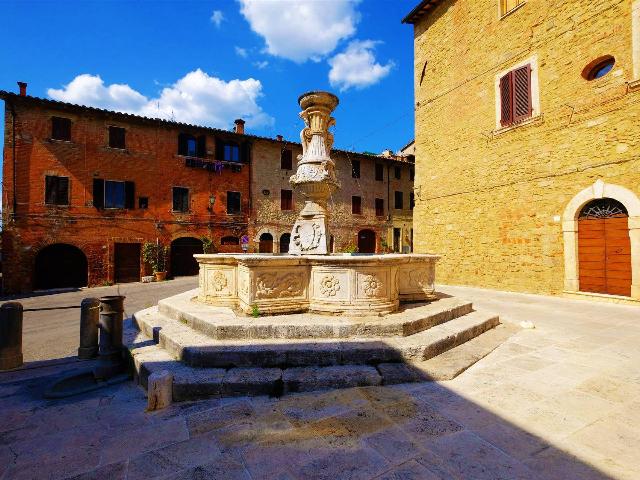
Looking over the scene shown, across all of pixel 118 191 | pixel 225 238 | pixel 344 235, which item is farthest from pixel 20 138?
pixel 344 235

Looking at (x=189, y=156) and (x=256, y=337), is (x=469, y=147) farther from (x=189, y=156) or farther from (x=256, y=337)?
(x=189, y=156)

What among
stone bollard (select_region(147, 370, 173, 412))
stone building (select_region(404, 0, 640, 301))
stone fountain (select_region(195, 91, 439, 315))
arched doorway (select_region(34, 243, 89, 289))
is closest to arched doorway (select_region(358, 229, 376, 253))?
stone building (select_region(404, 0, 640, 301))

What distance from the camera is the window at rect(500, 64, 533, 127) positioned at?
32.3ft

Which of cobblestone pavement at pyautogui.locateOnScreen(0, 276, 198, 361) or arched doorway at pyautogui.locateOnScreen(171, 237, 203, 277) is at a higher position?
arched doorway at pyautogui.locateOnScreen(171, 237, 203, 277)

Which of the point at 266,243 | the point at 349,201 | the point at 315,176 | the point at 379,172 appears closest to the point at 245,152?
the point at 266,243

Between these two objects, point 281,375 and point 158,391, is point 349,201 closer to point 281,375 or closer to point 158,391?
point 281,375

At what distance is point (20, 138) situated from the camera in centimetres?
1448

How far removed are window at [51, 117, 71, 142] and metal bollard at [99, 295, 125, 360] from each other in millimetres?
15703

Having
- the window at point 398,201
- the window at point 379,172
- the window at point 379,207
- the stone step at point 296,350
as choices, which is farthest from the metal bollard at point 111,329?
the window at point 398,201

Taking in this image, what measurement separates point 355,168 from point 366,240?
5.27 m

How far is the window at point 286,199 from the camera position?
67.5 feet

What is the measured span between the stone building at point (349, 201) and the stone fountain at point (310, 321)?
13690mm

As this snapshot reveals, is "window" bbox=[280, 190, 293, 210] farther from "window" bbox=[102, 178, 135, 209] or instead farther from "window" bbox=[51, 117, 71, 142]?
"window" bbox=[51, 117, 71, 142]

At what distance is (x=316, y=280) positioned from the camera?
4.61m
